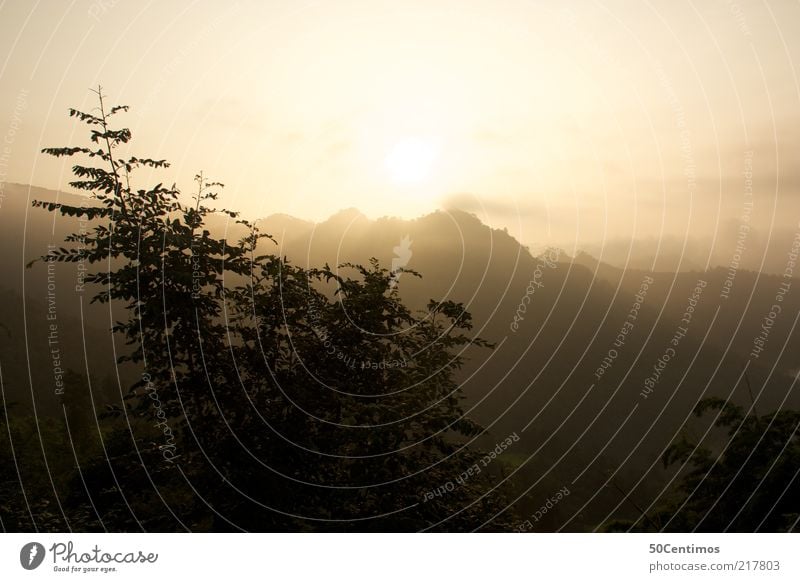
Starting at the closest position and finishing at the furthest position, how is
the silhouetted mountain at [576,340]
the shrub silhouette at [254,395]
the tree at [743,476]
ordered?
the shrub silhouette at [254,395], the tree at [743,476], the silhouetted mountain at [576,340]

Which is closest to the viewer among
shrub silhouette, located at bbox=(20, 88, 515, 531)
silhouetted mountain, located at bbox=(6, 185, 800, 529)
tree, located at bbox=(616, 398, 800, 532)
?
shrub silhouette, located at bbox=(20, 88, 515, 531)

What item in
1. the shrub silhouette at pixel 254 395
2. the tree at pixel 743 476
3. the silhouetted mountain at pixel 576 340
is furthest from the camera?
the silhouetted mountain at pixel 576 340

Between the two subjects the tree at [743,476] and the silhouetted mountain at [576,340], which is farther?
the silhouetted mountain at [576,340]

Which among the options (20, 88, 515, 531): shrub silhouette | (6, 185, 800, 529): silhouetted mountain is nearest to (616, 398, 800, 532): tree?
(20, 88, 515, 531): shrub silhouette

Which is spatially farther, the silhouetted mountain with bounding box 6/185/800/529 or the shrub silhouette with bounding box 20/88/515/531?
the silhouetted mountain with bounding box 6/185/800/529

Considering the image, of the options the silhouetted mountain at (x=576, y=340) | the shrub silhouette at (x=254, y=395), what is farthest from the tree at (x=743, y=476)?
the silhouetted mountain at (x=576, y=340)

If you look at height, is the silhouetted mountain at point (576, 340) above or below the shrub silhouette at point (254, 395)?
below

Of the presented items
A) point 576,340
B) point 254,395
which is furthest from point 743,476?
point 576,340

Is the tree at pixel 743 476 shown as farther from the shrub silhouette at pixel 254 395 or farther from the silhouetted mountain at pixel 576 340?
the silhouetted mountain at pixel 576 340

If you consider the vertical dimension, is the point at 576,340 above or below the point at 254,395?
below

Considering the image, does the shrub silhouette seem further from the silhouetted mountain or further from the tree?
the silhouetted mountain

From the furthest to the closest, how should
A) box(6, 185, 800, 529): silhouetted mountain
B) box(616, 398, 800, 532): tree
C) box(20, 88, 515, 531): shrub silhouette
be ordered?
box(6, 185, 800, 529): silhouetted mountain, box(616, 398, 800, 532): tree, box(20, 88, 515, 531): shrub silhouette

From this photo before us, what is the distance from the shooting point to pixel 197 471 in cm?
862

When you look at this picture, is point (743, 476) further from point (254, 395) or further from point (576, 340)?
point (576, 340)
